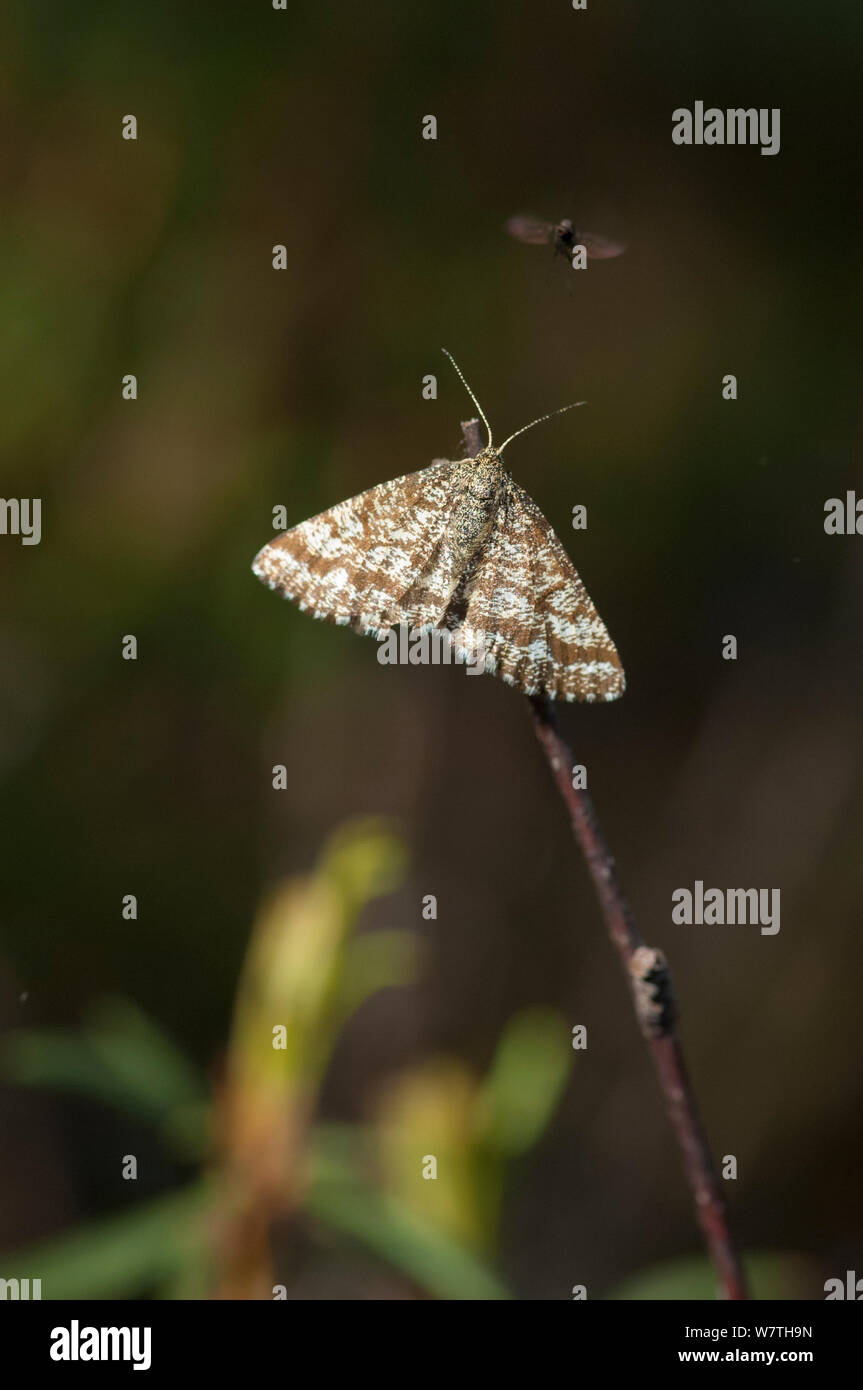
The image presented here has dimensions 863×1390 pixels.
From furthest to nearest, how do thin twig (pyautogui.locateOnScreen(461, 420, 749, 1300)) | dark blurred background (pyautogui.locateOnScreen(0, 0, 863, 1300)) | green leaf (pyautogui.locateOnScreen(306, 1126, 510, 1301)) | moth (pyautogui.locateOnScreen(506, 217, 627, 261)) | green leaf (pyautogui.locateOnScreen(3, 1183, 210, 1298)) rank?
1. dark blurred background (pyautogui.locateOnScreen(0, 0, 863, 1300))
2. green leaf (pyautogui.locateOnScreen(3, 1183, 210, 1298))
3. green leaf (pyautogui.locateOnScreen(306, 1126, 510, 1301))
4. moth (pyautogui.locateOnScreen(506, 217, 627, 261))
5. thin twig (pyautogui.locateOnScreen(461, 420, 749, 1300))

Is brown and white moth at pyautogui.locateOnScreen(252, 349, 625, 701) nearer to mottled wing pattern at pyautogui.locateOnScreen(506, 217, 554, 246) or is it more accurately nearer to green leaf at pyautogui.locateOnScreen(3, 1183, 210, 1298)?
mottled wing pattern at pyautogui.locateOnScreen(506, 217, 554, 246)

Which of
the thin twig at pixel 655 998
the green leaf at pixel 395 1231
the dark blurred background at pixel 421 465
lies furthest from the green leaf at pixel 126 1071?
the thin twig at pixel 655 998

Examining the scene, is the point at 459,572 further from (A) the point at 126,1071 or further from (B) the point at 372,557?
(A) the point at 126,1071

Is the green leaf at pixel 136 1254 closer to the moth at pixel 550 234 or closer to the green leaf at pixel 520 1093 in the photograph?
the green leaf at pixel 520 1093

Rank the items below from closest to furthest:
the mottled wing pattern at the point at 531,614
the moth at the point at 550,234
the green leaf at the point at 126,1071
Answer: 1. the moth at the point at 550,234
2. the mottled wing pattern at the point at 531,614
3. the green leaf at the point at 126,1071

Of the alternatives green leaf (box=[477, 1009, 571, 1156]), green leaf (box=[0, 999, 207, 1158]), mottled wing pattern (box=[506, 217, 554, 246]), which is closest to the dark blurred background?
green leaf (box=[0, 999, 207, 1158])

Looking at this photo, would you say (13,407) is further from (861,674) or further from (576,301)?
(861,674)

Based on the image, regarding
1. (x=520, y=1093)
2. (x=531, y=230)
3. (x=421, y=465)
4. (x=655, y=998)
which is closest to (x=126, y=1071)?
(x=520, y=1093)
